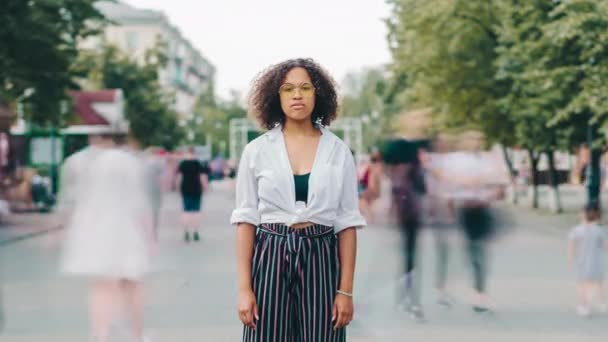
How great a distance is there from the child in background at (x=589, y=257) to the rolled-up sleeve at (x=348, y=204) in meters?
5.69

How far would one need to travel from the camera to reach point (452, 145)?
859 cm

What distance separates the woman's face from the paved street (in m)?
4.02

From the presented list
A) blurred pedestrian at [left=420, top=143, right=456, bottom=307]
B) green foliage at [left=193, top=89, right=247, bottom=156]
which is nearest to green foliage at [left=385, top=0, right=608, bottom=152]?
blurred pedestrian at [left=420, top=143, right=456, bottom=307]

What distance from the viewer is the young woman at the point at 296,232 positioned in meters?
3.28

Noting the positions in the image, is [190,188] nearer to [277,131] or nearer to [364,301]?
[364,301]

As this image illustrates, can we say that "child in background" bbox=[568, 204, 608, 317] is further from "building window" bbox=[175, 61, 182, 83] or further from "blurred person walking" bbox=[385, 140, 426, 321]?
"building window" bbox=[175, 61, 182, 83]

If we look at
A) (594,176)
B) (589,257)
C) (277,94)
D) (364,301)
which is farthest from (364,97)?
(277,94)

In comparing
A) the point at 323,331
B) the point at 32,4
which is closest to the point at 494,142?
the point at 32,4

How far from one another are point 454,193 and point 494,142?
75.8 feet

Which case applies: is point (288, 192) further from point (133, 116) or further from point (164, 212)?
point (133, 116)

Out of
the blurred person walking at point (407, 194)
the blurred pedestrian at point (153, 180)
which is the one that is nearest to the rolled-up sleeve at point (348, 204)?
the blurred pedestrian at point (153, 180)

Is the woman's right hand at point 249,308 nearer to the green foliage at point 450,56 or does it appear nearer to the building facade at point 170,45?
the green foliage at point 450,56

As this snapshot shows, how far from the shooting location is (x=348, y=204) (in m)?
3.38

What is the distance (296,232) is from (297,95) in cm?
52
